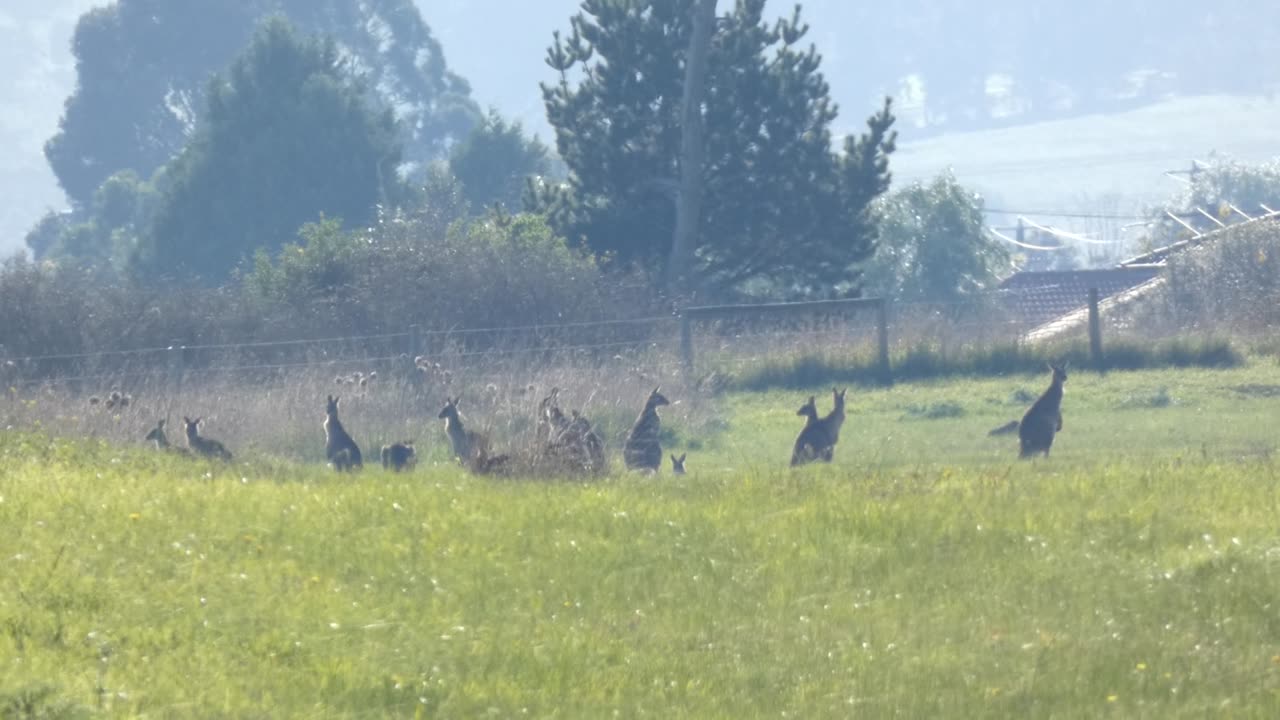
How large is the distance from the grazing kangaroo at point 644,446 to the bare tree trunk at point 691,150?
55.5 ft

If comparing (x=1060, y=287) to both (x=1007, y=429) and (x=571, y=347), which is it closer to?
(x=571, y=347)

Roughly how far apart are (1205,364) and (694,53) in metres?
14.2

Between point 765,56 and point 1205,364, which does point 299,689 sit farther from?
point 765,56

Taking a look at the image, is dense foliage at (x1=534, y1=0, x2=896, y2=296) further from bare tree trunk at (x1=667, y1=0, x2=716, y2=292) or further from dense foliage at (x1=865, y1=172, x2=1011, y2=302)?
dense foliage at (x1=865, y1=172, x2=1011, y2=302)

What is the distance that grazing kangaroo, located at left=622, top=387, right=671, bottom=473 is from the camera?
18.1m

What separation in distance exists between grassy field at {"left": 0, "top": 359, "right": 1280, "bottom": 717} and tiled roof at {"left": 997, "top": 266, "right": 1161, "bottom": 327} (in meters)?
A: 35.9

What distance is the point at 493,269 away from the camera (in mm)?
28969

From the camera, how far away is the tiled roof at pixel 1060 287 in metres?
49.5

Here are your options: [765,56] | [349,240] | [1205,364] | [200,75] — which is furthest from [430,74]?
[1205,364]

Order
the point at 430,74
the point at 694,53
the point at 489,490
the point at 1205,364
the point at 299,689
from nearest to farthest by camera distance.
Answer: the point at 299,689 < the point at 489,490 < the point at 1205,364 < the point at 694,53 < the point at 430,74

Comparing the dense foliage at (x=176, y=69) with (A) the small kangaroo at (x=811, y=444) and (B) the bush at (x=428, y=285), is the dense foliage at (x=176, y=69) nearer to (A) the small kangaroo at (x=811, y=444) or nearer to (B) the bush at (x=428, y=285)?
(B) the bush at (x=428, y=285)

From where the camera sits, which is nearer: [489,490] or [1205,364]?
[489,490]

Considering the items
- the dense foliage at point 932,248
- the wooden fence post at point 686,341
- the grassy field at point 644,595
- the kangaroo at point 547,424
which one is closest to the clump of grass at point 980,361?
the wooden fence post at point 686,341

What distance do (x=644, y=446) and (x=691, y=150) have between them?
18769mm
